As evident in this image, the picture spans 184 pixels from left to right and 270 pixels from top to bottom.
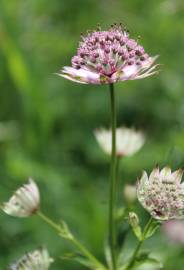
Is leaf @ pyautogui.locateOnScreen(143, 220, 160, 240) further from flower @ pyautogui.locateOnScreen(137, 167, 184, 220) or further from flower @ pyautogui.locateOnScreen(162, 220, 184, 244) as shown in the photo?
flower @ pyautogui.locateOnScreen(162, 220, 184, 244)

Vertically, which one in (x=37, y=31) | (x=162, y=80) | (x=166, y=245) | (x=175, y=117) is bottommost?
(x=166, y=245)

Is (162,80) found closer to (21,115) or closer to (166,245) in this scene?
(21,115)

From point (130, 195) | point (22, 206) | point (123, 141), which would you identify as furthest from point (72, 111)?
point (22, 206)

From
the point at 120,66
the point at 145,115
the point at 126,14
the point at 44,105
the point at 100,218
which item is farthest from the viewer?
the point at 126,14

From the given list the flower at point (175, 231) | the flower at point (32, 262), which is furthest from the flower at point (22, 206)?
the flower at point (175, 231)

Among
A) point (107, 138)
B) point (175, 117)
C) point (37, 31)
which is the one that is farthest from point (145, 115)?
point (107, 138)

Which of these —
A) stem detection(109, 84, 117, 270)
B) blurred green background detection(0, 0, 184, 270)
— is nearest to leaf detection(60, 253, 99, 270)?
stem detection(109, 84, 117, 270)

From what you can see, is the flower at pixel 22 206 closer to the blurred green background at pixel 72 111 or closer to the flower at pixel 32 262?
the flower at pixel 32 262
